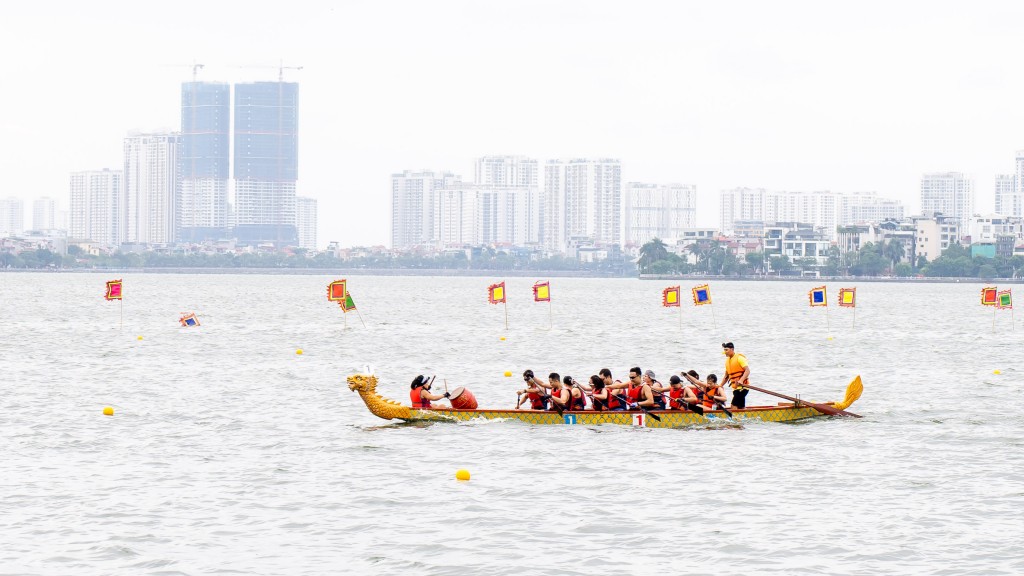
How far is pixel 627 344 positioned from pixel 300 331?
19.7 m

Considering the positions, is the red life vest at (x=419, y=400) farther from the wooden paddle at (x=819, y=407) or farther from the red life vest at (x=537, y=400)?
the wooden paddle at (x=819, y=407)

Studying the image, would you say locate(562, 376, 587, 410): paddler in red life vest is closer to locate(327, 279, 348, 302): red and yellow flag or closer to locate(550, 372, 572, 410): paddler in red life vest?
locate(550, 372, 572, 410): paddler in red life vest

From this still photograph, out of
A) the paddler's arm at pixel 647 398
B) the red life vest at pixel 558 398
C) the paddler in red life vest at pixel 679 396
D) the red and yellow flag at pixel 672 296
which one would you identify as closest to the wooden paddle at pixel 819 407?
the paddler in red life vest at pixel 679 396

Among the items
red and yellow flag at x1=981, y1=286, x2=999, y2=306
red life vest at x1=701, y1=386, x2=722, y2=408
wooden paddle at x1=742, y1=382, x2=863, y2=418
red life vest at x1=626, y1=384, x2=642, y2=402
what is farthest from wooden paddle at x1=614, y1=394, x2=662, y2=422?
red and yellow flag at x1=981, y1=286, x2=999, y2=306

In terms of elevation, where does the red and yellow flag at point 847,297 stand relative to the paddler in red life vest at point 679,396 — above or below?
above

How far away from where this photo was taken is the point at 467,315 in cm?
10856

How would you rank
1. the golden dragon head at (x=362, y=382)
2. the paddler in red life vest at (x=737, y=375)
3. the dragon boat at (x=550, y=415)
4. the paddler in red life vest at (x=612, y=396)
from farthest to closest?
the paddler in red life vest at (x=737, y=375) → the paddler in red life vest at (x=612, y=396) → the dragon boat at (x=550, y=415) → the golden dragon head at (x=362, y=382)

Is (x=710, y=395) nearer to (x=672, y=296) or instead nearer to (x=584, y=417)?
(x=584, y=417)

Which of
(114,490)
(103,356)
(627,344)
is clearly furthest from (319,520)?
(627,344)

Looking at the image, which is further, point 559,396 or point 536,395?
point 536,395

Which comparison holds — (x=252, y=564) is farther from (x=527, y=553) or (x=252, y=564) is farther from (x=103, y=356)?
(x=103, y=356)

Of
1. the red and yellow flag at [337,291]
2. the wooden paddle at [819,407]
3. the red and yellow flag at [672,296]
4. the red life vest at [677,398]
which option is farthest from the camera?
the red and yellow flag at [337,291]

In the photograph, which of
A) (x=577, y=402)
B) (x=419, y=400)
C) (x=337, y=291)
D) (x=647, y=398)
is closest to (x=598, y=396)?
(x=577, y=402)

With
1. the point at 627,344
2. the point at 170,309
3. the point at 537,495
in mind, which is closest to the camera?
the point at 537,495
